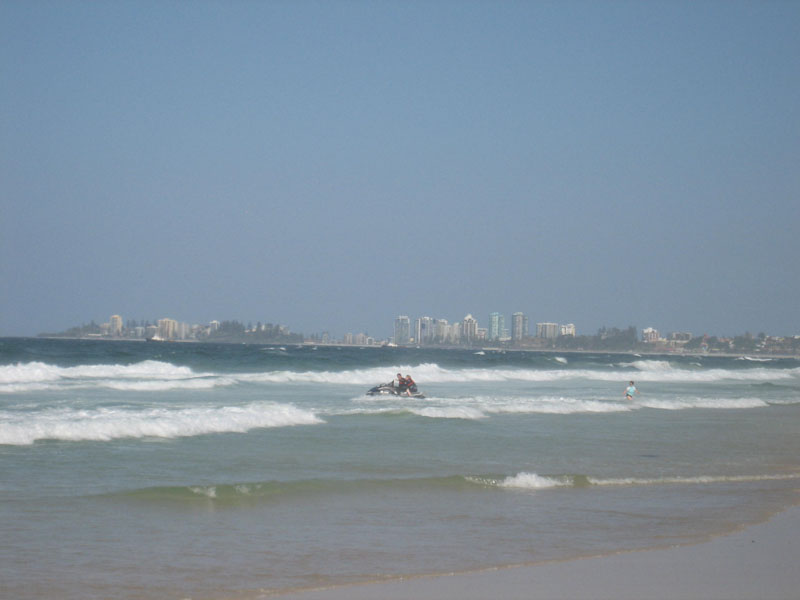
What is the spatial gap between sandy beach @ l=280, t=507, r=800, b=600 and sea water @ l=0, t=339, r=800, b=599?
36 centimetres

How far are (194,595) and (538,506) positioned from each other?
5439mm

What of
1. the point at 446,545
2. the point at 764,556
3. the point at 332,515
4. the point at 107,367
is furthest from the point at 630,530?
the point at 107,367

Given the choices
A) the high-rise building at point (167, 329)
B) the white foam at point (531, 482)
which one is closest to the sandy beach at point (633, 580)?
the white foam at point (531, 482)

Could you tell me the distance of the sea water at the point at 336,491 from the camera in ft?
25.5

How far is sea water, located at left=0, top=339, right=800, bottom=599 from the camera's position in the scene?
7.78 meters

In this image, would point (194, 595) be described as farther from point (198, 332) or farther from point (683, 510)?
point (198, 332)

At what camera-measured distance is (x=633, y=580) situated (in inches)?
290

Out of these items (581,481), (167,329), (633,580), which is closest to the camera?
(633,580)

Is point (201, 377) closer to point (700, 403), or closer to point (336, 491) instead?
point (700, 403)

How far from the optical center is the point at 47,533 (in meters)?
8.66

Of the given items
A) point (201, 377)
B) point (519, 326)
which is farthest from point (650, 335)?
point (201, 377)

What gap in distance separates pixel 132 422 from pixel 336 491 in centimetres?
713

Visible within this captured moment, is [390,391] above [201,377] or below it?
above

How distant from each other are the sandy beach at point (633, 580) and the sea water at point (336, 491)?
361 millimetres
